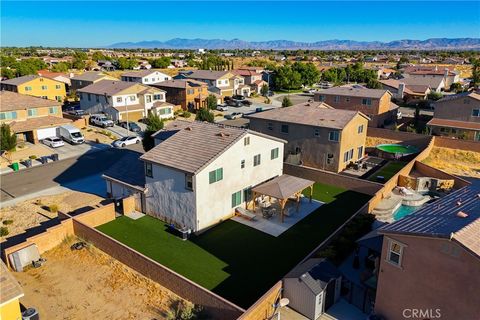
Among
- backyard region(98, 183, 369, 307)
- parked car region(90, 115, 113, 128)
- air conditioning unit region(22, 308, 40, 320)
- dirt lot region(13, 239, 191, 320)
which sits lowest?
dirt lot region(13, 239, 191, 320)

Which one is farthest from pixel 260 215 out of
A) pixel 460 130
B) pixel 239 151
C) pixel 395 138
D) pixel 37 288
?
pixel 460 130

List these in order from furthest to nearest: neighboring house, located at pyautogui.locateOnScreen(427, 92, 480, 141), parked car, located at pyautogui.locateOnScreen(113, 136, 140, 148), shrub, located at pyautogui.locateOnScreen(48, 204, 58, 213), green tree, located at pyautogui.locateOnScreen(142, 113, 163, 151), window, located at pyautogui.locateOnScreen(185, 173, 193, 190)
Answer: neighboring house, located at pyautogui.locateOnScreen(427, 92, 480, 141), parked car, located at pyautogui.locateOnScreen(113, 136, 140, 148), green tree, located at pyautogui.locateOnScreen(142, 113, 163, 151), shrub, located at pyautogui.locateOnScreen(48, 204, 58, 213), window, located at pyautogui.locateOnScreen(185, 173, 193, 190)

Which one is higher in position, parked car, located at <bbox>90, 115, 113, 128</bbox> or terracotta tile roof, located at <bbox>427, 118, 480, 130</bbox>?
terracotta tile roof, located at <bbox>427, 118, 480, 130</bbox>

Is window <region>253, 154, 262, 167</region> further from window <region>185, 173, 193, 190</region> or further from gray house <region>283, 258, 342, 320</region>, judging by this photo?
gray house <region>283, 258, 342, 320</region>

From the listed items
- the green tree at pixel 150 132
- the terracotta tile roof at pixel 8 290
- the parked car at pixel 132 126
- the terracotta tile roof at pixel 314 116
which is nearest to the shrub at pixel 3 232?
the terracotta tile roof at pixel 8 290

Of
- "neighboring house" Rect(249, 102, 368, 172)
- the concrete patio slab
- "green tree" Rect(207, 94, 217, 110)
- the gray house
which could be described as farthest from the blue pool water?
"green tree" Rect(207, 94, 217, 110)

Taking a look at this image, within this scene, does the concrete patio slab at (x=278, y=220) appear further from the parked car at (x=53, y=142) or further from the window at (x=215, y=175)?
the parked car at (x=53, y=142)

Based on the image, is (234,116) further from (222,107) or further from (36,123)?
(36,123)
